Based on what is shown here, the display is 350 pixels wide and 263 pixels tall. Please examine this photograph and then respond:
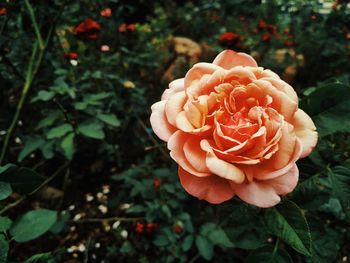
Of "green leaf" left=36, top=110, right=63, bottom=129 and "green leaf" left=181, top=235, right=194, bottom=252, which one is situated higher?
"green leaf" left=36, top=110, right=63, bottom=129

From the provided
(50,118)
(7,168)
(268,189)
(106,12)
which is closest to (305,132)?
(268,189)

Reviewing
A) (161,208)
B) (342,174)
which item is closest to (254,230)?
(342,174)

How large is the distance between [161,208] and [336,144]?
0.76 metres

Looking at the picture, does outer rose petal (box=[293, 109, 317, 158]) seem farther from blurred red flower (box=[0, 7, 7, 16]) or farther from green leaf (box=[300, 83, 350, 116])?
blurred red flower (box=[0, 7, 7, 16])

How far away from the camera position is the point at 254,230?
0.80m

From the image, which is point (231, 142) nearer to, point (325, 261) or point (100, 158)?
point (325, 261)

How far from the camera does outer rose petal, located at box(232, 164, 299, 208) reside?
483 millimetres

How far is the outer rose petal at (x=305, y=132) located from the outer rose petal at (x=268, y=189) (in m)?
0.05

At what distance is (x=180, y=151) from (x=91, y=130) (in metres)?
0.77

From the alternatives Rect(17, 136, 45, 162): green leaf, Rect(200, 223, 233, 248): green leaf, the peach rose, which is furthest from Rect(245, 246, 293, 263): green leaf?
Rect(17, 136, 45, 162): green leaf

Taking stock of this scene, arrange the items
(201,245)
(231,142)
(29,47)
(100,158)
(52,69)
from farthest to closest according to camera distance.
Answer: (100,158) < (29,47) < (52,69) < (201,245) < (231,142)

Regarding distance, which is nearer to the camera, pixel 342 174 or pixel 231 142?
pixel 231 142

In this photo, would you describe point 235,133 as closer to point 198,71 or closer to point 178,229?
point 198,71

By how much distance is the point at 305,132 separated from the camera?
527mm
